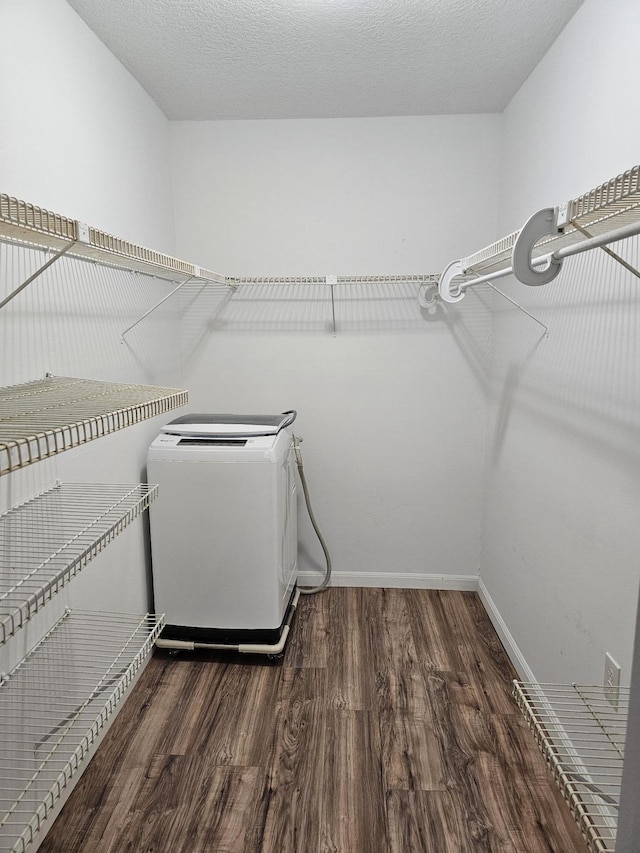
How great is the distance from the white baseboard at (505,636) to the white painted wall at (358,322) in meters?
0.18

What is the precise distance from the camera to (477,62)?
210cm

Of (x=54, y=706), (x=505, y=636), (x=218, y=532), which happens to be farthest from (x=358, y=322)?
(x=54, y=706)

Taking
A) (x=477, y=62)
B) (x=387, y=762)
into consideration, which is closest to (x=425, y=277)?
(x=477, y=62)

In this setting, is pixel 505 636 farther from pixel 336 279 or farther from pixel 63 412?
pixel 63 412

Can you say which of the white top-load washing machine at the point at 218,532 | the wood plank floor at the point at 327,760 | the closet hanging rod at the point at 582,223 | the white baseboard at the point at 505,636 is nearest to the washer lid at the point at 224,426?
the white top-load washing machine at the point at 218,532

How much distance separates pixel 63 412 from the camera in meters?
1.16

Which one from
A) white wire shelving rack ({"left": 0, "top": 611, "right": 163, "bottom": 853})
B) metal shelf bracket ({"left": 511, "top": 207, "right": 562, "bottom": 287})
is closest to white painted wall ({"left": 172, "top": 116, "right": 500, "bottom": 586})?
white wire shelving rack ({"left": 0, "top": 611, "right": 163, "bottom": 853})

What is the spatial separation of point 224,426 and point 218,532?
0.45 m

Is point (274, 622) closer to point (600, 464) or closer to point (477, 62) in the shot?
point (600, 464)

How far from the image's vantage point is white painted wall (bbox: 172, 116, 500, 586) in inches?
105

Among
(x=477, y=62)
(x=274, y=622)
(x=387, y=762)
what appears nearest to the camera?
(x=387, y=762)

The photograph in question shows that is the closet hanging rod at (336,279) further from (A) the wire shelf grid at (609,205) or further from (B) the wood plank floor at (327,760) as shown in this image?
(B) the wood plank floor at (327,760)

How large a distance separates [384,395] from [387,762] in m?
1.63

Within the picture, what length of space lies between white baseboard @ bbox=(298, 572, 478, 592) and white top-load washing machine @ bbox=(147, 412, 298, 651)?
628 mm
